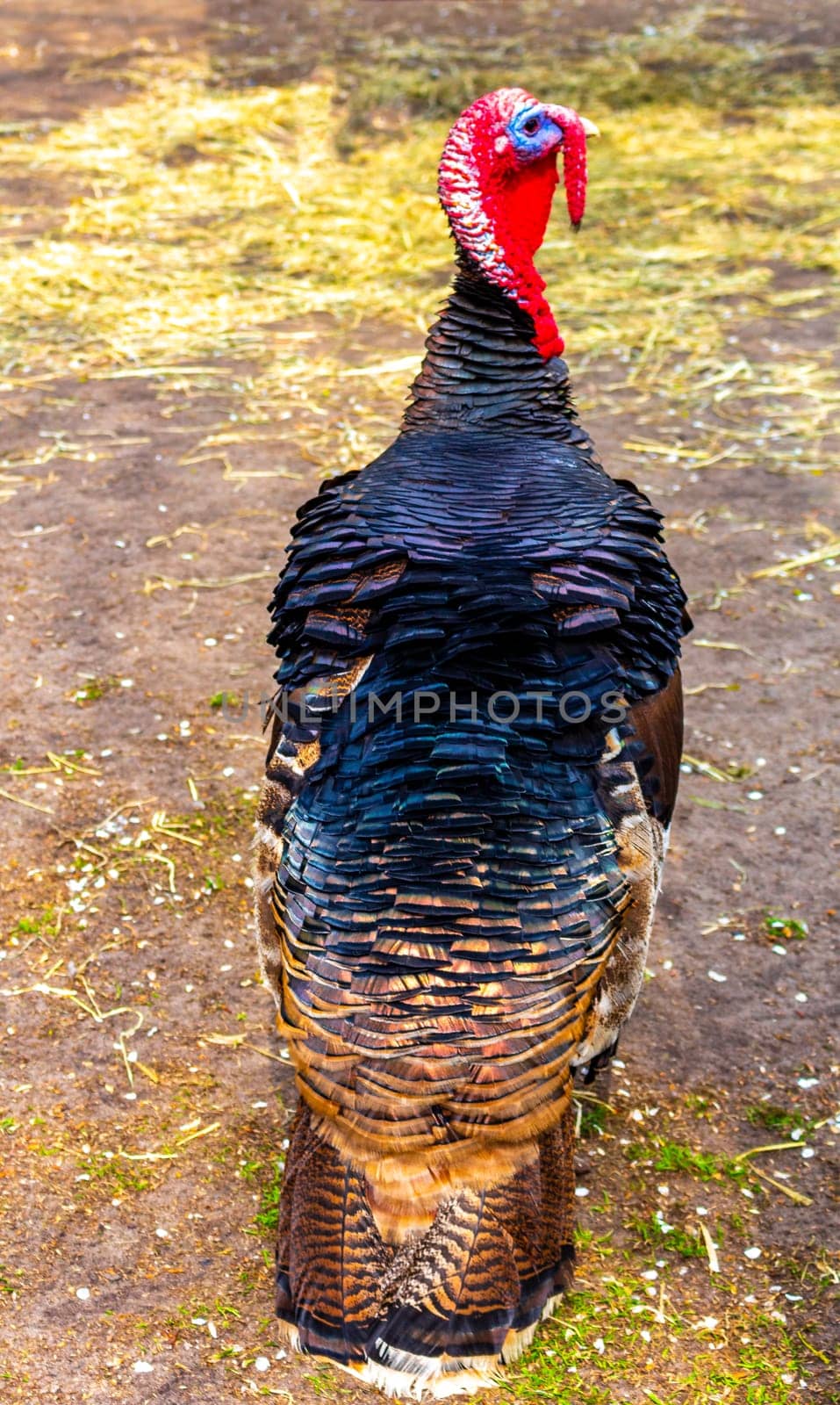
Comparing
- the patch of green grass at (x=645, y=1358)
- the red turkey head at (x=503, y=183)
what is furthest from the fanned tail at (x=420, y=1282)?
the red turkey head at (x=503, y=183)

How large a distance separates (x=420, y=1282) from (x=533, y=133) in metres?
3.36

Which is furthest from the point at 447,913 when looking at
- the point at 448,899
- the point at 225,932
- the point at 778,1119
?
the point at 225,932

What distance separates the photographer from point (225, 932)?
4457 mm

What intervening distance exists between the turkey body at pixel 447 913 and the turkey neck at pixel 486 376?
83cm

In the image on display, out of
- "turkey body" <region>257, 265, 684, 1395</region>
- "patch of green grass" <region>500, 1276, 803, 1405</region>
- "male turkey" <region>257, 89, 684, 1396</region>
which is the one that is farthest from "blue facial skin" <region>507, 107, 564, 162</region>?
"patch of green grass" <region>500, 1276, 803, 1405</region>

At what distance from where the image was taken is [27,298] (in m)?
8.57

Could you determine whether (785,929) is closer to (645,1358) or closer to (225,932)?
(645,1358)

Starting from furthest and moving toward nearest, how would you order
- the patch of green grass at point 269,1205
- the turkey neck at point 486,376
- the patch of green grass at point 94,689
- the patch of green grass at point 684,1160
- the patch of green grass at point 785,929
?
the patch of green grass at point 94,689, the patch of green grass at point 785,929, the turkey neck at point 486,376, the patch of green grass at point 684,1160, the patch of green grass at point 269,1205

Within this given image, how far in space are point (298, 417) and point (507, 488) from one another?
162 inches

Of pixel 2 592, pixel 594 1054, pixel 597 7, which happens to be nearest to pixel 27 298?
pixel 2 592

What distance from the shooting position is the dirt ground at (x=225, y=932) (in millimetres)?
3297

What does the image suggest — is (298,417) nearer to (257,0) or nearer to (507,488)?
(507,488)

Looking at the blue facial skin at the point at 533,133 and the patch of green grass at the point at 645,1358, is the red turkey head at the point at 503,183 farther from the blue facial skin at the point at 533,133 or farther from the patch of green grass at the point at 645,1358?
the patch of green grass at the point at 645,1358

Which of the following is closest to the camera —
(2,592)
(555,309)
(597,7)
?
(2,592)
